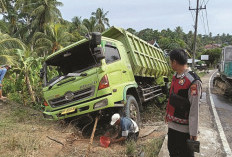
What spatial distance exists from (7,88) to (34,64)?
2232mm

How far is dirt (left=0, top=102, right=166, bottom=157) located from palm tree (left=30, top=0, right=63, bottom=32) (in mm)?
22915

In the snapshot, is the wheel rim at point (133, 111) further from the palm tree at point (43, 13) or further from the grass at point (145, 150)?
the palm tree at point (43, 13)

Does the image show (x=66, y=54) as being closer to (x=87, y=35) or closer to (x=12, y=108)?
(x=87, y=35)

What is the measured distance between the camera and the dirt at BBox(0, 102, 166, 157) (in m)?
3.87

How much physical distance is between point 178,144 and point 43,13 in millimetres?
27791

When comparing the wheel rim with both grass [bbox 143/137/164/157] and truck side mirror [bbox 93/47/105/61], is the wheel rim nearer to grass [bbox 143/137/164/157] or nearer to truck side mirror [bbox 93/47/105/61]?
grass [bbox 143/137/164/157]

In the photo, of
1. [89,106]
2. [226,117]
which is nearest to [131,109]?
[89,106]

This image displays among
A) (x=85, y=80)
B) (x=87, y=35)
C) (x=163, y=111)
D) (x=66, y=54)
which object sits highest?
(x=87, y=35)

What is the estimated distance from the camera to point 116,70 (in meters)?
4.82

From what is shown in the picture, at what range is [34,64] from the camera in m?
8.39

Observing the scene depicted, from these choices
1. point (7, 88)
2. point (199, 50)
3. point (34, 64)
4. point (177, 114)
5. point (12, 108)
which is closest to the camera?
point (177, 114)

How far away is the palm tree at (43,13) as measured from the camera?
26.2 meters

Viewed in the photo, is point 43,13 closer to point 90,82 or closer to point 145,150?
point 90,82

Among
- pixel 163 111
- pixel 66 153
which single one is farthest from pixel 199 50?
pixel 66 153
